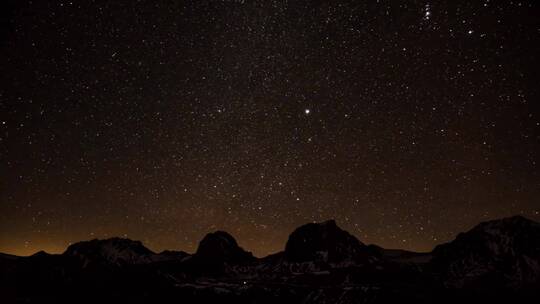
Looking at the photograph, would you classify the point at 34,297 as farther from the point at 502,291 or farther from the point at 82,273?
the point at 502,291

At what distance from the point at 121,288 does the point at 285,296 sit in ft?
178

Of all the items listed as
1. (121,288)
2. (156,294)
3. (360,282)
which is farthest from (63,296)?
(360,282)

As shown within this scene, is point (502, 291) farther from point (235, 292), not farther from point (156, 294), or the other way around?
point (156, 294)

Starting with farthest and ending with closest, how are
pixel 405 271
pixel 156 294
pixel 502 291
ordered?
1. pixel 405 271
2. pixel 502 291
3. pixel 156 294

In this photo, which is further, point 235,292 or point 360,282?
point 360,282

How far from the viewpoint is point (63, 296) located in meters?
158

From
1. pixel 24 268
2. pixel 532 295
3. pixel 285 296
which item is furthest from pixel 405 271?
pixel 24 268

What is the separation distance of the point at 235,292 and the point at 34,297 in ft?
211

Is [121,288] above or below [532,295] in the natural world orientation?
above

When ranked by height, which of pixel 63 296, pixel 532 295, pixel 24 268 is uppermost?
pixel 24 268

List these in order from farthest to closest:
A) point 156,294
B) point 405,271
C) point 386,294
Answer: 1. point 405,271
2. point 156,294
3. point 386,294

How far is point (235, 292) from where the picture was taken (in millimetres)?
152625

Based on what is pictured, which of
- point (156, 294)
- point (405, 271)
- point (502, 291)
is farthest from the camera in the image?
point (405, 271)

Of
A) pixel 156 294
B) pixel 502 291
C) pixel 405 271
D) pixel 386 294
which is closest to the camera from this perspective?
pixel 386 294
